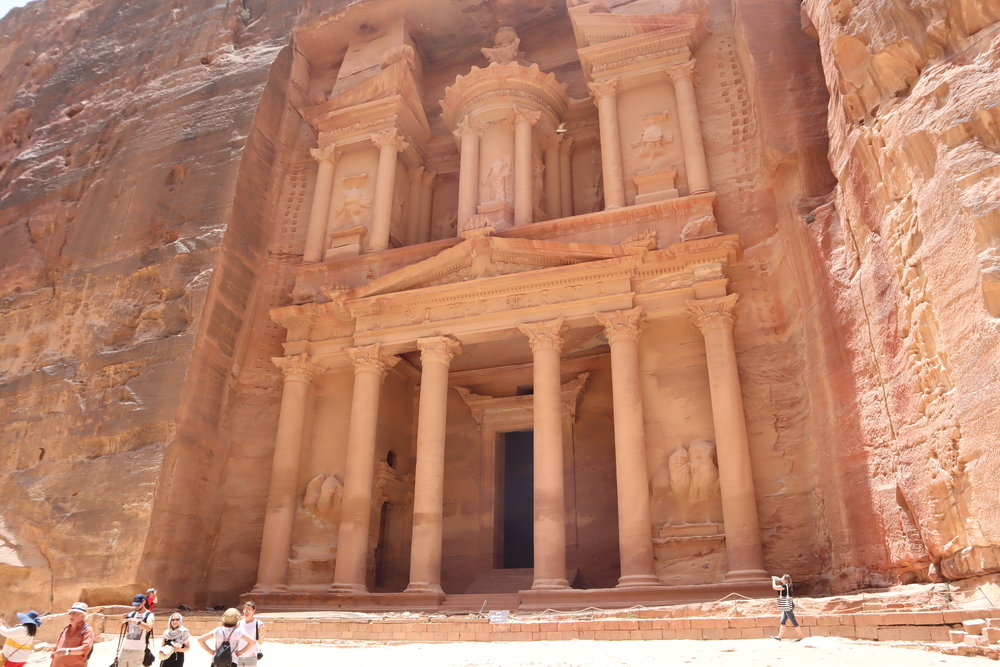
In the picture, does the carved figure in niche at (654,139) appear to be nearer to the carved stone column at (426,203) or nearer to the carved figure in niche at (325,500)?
the carved stone column at (426,203)

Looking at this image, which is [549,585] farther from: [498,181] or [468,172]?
[468,172]

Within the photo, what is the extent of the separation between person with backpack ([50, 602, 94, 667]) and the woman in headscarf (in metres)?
0.98

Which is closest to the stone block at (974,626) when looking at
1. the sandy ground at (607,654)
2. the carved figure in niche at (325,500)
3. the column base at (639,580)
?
the sandy ground at (607,654)

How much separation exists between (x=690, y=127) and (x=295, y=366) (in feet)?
33.1

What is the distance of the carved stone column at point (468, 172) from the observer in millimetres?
18016

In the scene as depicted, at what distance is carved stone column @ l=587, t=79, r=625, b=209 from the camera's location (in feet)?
55.4

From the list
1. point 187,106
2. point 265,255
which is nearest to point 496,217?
point 265,255

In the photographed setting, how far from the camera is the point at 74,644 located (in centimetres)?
596

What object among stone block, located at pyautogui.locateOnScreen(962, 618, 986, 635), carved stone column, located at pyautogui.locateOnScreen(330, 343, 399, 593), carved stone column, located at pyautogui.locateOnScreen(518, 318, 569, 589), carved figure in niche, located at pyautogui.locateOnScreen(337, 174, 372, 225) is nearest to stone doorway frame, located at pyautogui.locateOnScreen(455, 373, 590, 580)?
carved stone column, located at pyautogui.locateOnScreen(518, 318, 569, 589)

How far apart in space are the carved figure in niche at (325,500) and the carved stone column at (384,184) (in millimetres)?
5682

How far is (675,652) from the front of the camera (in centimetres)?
824

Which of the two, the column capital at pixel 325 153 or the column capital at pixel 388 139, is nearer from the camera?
the column capital at pixel 388 139

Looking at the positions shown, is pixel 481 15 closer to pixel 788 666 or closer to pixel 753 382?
pixel 753 382

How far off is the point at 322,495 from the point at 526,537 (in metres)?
4.94
